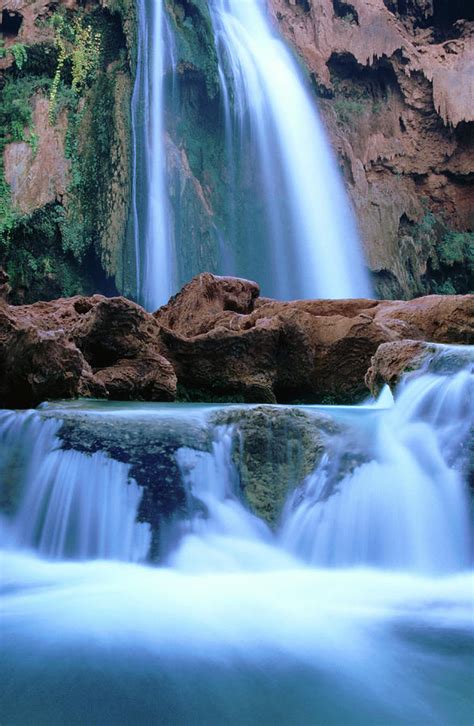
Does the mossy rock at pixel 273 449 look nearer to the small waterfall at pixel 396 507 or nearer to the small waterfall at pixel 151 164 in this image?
the small waterfall at pixel 396 507

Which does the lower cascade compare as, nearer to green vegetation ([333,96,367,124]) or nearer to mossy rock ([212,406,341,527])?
mossy rock ([212,406,341,527])

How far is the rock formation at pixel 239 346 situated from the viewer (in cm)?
674

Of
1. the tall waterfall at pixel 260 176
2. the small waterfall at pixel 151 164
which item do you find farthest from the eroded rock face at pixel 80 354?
the tall waterfall at pixel 260 176

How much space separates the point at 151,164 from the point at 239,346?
8.76 m

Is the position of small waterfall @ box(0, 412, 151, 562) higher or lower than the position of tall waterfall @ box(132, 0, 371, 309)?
lower

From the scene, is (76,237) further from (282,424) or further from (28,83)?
(282,424)

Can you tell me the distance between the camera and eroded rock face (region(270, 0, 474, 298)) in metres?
17.1

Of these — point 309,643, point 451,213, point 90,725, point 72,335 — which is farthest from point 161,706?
point 451,213

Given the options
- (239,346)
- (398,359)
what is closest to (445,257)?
(239,346)

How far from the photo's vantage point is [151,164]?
1470 cm

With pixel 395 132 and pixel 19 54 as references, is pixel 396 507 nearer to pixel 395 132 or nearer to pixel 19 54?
pixel 19 54

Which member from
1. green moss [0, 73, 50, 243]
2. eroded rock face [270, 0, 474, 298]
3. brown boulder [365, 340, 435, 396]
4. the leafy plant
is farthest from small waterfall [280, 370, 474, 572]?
eroded rock face [270, 0, 474, 298]

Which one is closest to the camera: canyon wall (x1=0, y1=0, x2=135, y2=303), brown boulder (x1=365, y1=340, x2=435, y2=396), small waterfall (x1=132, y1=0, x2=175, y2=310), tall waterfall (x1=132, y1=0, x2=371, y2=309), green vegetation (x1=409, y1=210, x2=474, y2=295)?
brown boulder (x1=365, y1=340, x2=435, y2=396)

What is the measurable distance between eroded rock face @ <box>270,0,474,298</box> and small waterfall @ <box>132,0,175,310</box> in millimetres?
4333
